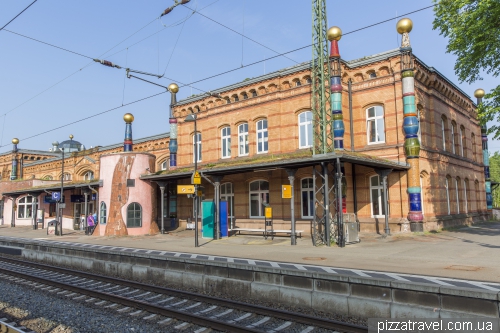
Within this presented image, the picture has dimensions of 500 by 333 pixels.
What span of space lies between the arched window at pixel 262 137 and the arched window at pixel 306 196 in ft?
11.3

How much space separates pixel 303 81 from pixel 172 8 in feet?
35.8

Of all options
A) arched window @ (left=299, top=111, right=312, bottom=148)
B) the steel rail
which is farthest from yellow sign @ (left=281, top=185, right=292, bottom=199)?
the steel rail

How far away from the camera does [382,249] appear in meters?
13.9

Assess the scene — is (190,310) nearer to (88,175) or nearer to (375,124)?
(375,124)

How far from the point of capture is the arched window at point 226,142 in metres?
25.0

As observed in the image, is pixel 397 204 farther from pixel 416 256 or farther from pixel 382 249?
pixel 416 256

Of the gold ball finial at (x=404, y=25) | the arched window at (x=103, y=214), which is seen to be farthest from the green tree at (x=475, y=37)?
the arched window at (x=103, y=214)

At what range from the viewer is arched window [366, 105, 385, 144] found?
66.8ft

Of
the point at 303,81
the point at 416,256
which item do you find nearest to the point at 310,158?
the point at 416,256

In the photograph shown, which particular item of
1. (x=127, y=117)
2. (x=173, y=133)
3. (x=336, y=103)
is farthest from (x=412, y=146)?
(x=127, y=117)

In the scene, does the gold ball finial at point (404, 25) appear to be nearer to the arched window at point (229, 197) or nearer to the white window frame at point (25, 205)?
the arched window at point (229, 197)

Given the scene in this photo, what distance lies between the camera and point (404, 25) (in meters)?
19.7

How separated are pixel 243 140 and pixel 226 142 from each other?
1579 millimetres

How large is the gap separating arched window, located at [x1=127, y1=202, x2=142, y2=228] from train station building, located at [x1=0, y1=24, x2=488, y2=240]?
0.06 m
